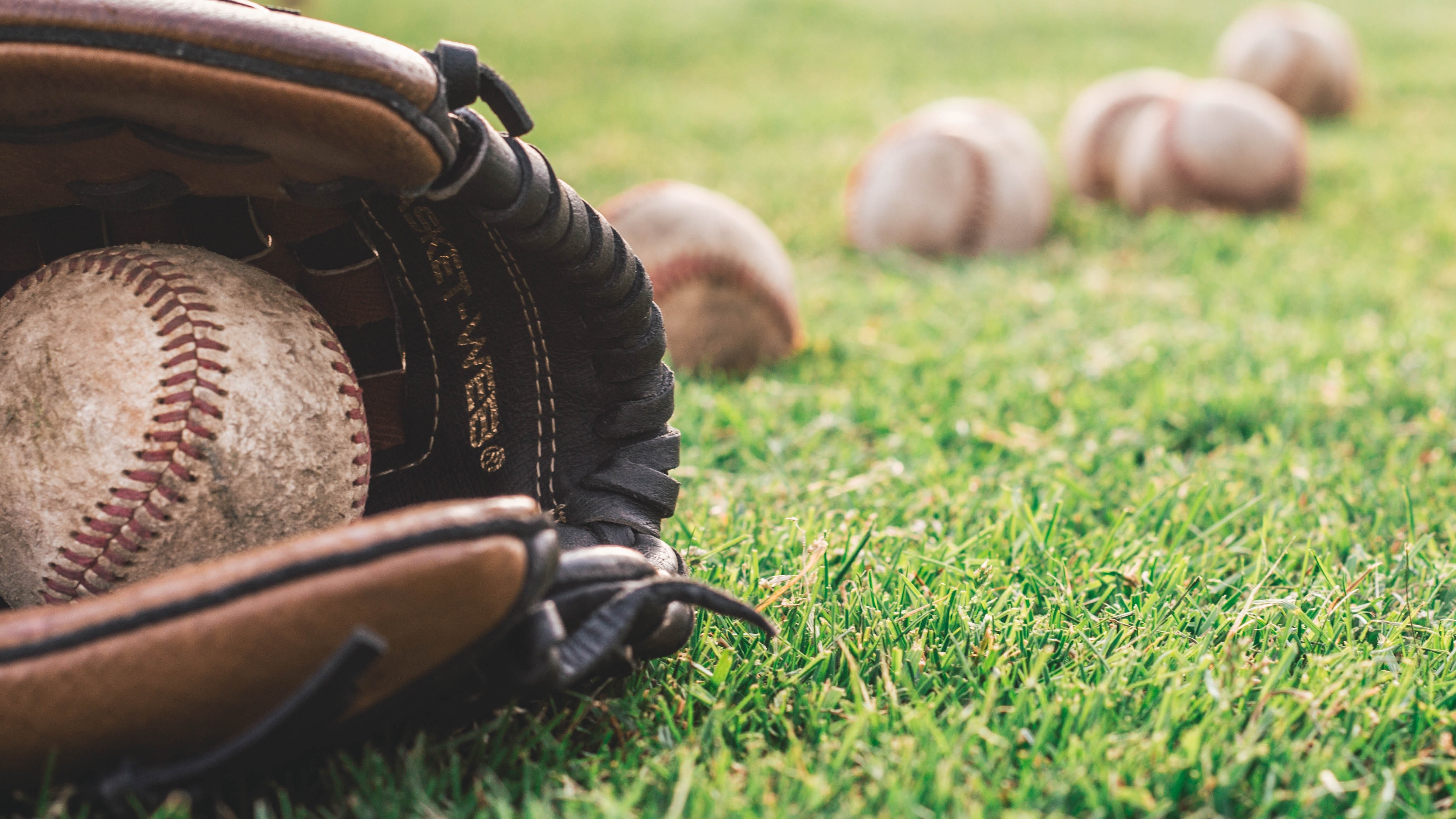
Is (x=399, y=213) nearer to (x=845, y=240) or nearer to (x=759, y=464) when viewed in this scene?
(x=759, y=464)

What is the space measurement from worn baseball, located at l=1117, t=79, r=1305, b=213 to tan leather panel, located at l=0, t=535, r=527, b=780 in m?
5.54

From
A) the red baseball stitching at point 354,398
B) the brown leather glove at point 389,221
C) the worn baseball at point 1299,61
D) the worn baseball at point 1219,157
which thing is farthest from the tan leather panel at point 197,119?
the worn baseball at point 1299,61

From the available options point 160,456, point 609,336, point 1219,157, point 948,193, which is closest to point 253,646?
point 160,456

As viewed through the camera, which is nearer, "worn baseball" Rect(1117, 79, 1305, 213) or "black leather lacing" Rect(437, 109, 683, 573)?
"black leather lacing" Rect(437, 109, 683, 573)

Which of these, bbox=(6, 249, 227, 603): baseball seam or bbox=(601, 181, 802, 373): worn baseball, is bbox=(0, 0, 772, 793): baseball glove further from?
bbox=(601, 181, 802, 373): worn baseball

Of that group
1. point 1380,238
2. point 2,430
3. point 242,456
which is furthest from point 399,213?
point 1380,238

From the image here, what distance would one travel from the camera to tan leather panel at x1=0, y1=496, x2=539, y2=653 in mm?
1147

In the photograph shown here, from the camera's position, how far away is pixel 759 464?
261 cm

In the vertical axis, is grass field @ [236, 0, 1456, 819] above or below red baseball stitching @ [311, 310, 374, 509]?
below

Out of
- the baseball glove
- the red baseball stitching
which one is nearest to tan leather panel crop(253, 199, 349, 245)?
the baseball glove

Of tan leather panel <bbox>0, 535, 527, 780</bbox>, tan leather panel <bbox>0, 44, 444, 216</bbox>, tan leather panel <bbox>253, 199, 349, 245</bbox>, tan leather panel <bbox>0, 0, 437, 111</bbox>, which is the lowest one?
tan leather panel <bbox>0, 535, 527, 780</bbox>

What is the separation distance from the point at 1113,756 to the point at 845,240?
Result: 4.46 metres

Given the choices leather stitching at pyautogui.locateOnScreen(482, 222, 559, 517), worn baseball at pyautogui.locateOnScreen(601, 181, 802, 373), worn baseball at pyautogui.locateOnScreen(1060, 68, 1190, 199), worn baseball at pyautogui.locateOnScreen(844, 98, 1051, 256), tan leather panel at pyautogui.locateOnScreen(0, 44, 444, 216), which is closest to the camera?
tan leather panel at pyautogui.locateOnScreen(0, 44, 444, 216)

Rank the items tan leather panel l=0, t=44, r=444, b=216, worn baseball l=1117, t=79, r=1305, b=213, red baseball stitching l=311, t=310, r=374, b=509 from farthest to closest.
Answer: worn baseball l=1117, t=79, r=1305, b=213 → red baseball stitching l=311, t=310, r=374, b=509 → tan leather panel l=0, t=44, r=444, b=216
